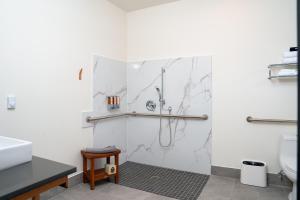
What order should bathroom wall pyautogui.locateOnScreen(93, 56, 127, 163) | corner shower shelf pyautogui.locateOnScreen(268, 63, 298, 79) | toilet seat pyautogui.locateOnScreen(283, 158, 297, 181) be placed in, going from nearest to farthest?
toilet seat pyautogui.locateOnScreen(283, 158, 297, 181), corner shower shelf pyautogui.locateOnScreen(268, 63, 298, 79), bathroom wall pyautogui.locateOnScreen(93, 56, 127, 163)

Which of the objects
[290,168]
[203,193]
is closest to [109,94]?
[203,193]

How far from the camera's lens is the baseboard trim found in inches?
95.5

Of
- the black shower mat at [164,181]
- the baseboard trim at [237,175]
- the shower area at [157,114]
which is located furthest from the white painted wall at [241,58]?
the black shower mat at [164,181]

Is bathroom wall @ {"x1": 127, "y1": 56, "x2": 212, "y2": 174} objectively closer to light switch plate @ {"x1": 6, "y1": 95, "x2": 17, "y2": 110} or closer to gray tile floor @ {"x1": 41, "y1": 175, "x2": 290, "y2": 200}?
gray tile floor @ {"x1": 41, "y1": 175, "x2": 290, "y2": 200}

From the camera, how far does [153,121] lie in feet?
10.3

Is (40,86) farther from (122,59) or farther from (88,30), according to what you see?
(122,59)

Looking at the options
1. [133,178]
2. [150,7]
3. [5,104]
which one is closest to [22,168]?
[5,104]

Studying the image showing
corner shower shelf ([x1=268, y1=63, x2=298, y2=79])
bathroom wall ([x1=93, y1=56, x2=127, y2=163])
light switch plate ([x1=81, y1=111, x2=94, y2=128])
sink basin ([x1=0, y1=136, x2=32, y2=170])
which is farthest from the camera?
bathroom wall ([x1=93, y1=56, x2=127, y2=163])

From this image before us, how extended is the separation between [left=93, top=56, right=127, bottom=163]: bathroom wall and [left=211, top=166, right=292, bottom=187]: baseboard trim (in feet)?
4.63

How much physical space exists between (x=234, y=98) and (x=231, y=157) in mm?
765

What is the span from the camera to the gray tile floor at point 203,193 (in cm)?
219

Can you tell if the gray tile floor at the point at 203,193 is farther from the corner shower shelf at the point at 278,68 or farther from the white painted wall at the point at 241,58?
the corner shower shelf at the point at 278,68

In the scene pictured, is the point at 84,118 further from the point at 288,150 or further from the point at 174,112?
the point at 288,150

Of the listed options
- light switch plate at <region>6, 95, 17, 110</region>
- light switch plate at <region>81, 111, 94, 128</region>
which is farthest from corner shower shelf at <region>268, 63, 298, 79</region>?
light switch plate at <region>6, 95, 17, 110</region>
